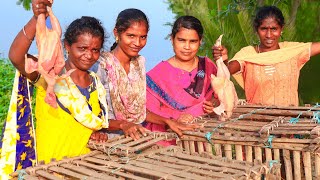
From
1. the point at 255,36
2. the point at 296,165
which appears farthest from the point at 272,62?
the point at 255,36

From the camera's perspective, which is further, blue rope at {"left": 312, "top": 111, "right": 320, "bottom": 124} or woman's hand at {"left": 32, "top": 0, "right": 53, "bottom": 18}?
blue rope at {"left": 312, "top": 111, "right": 320, "bottom": 124}

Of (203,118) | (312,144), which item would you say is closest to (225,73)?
(203,118)

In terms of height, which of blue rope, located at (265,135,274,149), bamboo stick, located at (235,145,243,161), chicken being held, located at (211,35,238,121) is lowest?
bamboo stick, located at (235,145,243,161)

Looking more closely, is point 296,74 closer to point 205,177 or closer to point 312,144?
point 312,144

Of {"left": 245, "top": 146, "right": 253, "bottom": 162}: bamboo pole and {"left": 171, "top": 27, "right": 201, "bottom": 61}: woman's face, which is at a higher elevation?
{"left": 171, "top": 27, "right": 201, "bottom": 61}: woman's face

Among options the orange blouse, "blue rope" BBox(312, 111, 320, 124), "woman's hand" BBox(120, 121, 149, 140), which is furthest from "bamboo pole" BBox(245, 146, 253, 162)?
the orange blouse

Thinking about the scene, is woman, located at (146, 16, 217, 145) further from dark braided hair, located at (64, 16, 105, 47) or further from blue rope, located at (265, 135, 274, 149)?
blue rope, located at (265, 135, 274, 149)

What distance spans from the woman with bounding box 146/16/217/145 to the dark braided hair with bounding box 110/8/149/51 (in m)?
0.29

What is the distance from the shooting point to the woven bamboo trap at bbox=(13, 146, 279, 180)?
178cm

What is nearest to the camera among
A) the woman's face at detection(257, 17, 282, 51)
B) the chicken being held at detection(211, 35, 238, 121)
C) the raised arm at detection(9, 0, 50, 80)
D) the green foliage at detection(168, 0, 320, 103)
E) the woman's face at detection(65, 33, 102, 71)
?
the raised arm at detection(9, 0, 50, 80)

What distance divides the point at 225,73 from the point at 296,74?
2.72 feet

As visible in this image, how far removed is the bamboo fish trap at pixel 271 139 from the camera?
2076mm

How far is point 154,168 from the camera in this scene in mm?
1845

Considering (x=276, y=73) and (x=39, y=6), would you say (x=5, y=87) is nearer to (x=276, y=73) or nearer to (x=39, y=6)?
(x=276, y=73)
